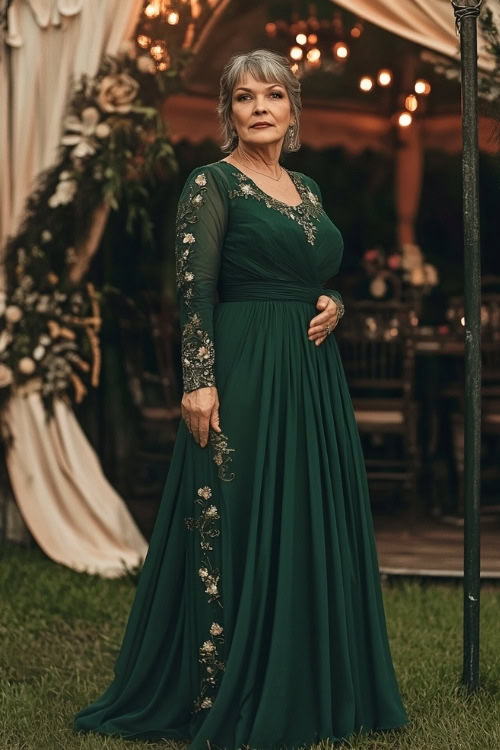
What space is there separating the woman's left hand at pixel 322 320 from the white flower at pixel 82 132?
2.43 m

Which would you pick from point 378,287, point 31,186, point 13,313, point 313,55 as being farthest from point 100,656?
point 313,55

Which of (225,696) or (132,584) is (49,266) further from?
(225,696)

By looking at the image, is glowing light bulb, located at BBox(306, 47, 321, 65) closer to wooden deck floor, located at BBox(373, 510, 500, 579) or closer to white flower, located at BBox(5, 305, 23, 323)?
wooden deck floor, located at BBox(373, 510, 500, 579)

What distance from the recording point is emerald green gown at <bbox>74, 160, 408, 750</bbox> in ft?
10.2

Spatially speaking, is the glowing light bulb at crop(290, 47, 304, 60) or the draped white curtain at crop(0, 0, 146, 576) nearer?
the draped white curtain at crop(0, 0, 146, 576)

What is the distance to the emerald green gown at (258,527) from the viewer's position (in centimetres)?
310

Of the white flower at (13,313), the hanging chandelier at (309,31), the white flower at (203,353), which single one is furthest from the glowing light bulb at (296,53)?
the white flower at (203,353)

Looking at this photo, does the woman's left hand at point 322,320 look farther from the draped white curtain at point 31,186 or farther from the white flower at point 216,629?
the draped white curtain at point 31,186

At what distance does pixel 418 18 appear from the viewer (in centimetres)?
519

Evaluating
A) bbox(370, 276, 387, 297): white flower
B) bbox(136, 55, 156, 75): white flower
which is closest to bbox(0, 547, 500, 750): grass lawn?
bbox(136, 55, 156, 75): white flower

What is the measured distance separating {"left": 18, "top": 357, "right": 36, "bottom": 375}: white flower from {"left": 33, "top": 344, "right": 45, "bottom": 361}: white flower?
0.10 feet

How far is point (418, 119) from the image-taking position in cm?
1024

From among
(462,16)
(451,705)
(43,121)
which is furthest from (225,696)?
(43,121)

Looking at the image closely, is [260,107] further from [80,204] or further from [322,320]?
[80,204]
